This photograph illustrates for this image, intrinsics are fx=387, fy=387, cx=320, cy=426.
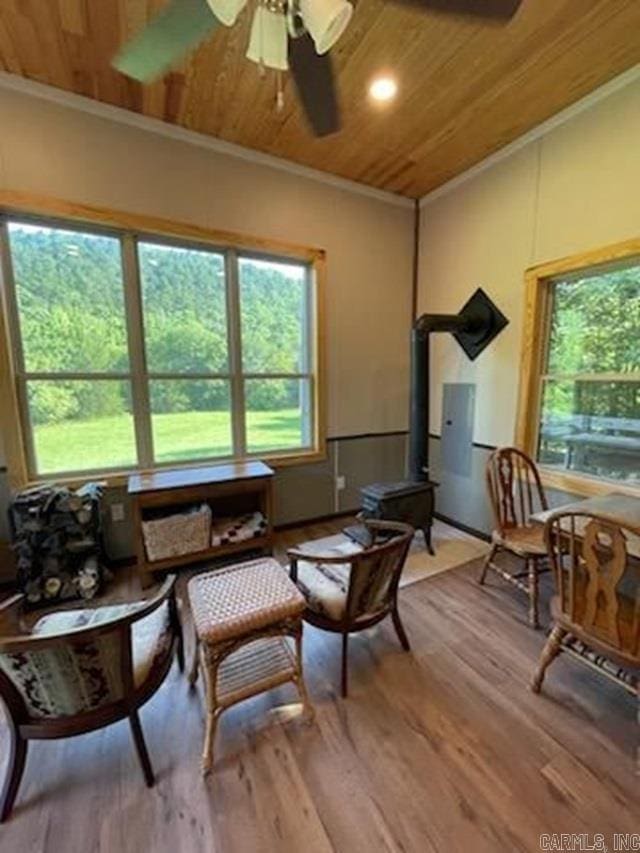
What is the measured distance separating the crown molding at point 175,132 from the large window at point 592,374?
1840mm

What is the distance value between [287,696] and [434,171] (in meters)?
3.75

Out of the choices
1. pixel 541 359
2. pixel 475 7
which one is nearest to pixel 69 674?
pixel 475 7

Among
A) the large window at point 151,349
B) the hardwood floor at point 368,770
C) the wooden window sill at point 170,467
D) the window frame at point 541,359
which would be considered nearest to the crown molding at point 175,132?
the large window at point 151,349

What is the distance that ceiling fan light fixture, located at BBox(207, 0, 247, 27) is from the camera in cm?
115

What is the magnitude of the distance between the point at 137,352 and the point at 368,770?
269 centimetres

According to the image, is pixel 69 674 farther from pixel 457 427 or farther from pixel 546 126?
pixel 546 126

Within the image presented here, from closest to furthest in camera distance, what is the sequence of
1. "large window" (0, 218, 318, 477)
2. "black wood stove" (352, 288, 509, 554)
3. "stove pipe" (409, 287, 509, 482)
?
"large window" (0, 218, 318, 477), "black wood stove" (352, 288, 509, 554), "stove pipe" (409, 287, 509, 482)

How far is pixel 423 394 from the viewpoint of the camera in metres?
3.11

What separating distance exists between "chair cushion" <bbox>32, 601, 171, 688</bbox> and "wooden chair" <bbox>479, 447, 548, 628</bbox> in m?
1.90

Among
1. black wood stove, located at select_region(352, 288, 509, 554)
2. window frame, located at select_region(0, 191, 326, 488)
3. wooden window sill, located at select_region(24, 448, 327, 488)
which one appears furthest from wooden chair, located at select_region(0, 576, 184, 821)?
black wood stove, located at select_region(352, 288, 509, 554)

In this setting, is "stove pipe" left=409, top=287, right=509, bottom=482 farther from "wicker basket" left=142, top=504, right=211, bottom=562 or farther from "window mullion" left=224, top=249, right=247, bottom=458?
"wicker basket" left=142, top=504, right=211, bottom=562

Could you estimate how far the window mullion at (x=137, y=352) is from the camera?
8.81 ft

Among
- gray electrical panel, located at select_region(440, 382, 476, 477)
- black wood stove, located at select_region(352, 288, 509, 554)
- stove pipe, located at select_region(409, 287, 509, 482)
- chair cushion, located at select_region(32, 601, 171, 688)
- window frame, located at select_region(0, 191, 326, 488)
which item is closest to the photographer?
chair cushion, located at select_region(32, 601, 171, 688)

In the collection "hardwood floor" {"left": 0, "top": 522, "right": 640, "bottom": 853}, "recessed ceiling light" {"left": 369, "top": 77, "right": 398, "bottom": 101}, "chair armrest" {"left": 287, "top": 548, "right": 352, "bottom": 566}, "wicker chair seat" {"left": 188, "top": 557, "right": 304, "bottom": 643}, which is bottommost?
"hardwood floor" {"left": 0, "top": 522, "right": 640, "bottom": 853}
